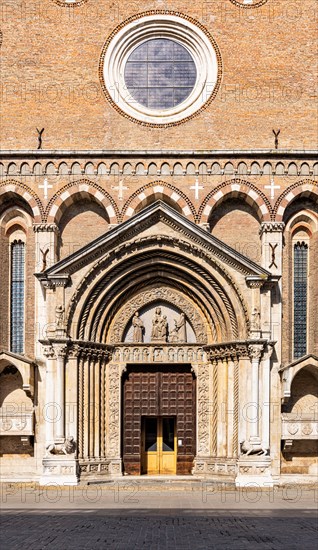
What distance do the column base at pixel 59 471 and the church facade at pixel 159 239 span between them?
15cm

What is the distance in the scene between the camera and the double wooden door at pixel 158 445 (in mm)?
A: 26688

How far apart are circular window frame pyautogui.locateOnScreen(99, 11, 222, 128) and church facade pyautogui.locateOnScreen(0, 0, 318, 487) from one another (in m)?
0.06

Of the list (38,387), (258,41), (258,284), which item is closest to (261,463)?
(258,284)

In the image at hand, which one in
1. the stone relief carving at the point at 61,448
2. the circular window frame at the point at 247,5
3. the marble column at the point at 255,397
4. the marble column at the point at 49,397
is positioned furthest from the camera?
the circular window frame at the point at 247,5

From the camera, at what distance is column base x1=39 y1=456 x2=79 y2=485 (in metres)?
24.6

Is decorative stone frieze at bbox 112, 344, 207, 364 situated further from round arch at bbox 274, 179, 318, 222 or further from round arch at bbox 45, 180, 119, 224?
round arch at bbox 274, 179, 318, 222

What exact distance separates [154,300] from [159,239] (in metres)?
2.03

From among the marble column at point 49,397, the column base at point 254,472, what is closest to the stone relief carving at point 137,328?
the marble column at point 49,397

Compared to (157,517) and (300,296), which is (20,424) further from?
(300,296)

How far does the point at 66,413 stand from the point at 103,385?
1667mm

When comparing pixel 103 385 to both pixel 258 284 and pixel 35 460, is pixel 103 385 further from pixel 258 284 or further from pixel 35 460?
pixel 258 284

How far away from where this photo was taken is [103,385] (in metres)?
26.3

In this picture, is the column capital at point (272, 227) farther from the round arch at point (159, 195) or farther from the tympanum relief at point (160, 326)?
the tympanum relief at point (160, 326)

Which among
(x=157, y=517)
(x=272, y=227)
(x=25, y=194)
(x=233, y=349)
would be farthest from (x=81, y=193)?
(x=157, y=517)
